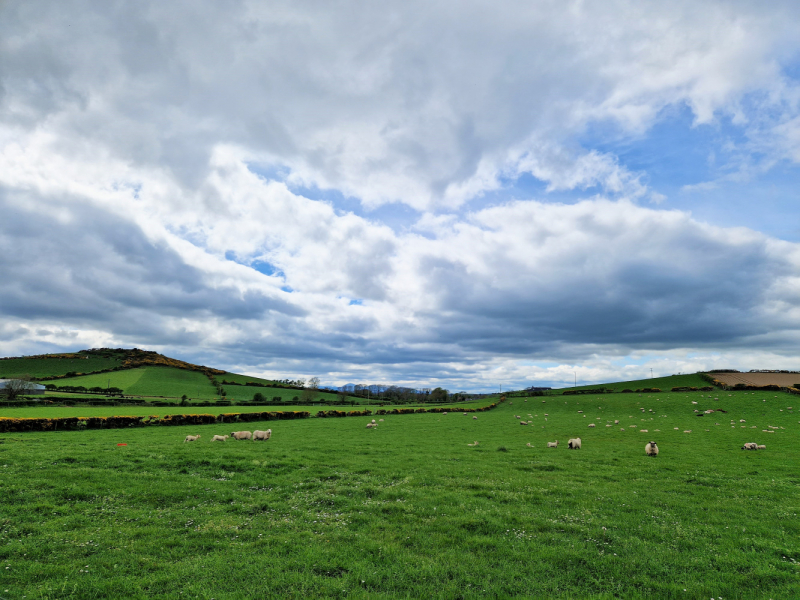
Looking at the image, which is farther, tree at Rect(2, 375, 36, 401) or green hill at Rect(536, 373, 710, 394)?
green hill at Rect(536, 373, 710, 394)

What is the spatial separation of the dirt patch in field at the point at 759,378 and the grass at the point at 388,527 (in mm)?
82392

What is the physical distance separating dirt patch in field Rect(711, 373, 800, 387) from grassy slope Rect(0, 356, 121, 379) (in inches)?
8083

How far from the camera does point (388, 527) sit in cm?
1150

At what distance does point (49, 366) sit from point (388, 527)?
198 m

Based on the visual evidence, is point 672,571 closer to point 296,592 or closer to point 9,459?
point 296,592

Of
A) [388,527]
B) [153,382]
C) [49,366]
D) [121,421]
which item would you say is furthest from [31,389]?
[388,527]

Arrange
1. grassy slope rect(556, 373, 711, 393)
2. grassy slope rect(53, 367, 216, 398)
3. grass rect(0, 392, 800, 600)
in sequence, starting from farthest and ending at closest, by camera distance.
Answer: grassy slope rect(53, 367, 216, 398) < grassy slope rect(556, 373, 711, 393) < grass rect(0, 392, 800, 600)

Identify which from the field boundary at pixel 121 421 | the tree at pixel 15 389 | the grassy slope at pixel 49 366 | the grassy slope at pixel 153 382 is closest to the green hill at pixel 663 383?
the field boundary at pixel 121 421

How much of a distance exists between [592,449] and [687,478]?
10.2 m

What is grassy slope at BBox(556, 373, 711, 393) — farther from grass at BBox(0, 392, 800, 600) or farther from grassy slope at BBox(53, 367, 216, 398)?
grassy slope at BBox(53, 367, 216, 398)

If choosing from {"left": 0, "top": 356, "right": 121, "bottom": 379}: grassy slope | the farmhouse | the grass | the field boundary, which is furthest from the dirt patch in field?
{"left": 0, "top": 356, "right": 121, "bottom": 379}: grassy slope

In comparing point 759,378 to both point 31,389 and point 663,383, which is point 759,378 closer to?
point 663,383

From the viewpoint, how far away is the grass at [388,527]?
27.4ft

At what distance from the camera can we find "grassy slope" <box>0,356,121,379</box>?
143200 millimetres
